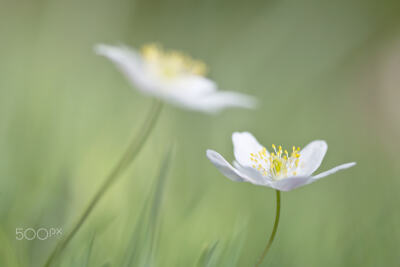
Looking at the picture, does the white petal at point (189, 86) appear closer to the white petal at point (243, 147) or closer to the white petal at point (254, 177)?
the white petal at point (243, 147)

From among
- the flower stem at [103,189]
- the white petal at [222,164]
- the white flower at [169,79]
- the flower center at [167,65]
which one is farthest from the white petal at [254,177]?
the flower center at [167,65]

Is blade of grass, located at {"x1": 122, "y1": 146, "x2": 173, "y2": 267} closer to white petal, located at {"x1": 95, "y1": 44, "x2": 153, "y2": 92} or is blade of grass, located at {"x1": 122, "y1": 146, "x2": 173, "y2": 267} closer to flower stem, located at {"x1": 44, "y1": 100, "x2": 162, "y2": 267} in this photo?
flower stem, located at {"x1": 44, "y1": 100, "x2": 162, "y2": 267}

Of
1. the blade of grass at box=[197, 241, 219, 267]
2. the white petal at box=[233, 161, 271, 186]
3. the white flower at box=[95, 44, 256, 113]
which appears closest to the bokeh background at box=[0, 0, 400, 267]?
the blade of grass at box=[197, 241, 219, 267]

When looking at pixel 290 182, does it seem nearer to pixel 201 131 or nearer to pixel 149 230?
pixel 149 230

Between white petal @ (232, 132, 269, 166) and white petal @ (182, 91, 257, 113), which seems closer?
white petal @ (232, 132, 269, 166)

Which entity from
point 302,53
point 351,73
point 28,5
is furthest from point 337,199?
point 28,5

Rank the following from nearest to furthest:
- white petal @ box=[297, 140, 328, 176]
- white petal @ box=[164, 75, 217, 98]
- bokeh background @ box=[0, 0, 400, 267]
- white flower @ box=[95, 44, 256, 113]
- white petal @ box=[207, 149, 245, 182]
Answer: white petal @ box=[207, 149, 245, 182]
white petal @ box=[297, 140, 328, 176]
bokeh background @ box=[0, 0, 400, 267]
white flower @ box=[95, 44, 256, 113]
white petal @ box=[164, 75, 217, 98]
